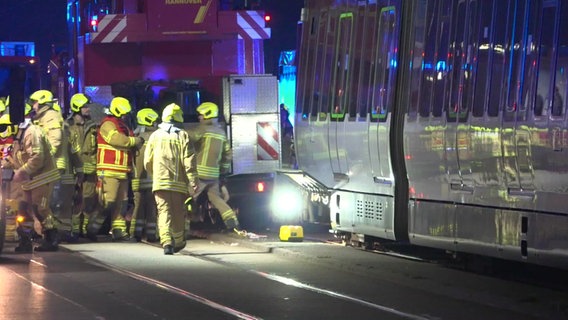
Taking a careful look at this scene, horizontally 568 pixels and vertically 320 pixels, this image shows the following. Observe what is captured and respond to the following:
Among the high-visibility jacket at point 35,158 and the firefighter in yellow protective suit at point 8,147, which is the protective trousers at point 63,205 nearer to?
the firefighter in yellow protective suit at point 8,147

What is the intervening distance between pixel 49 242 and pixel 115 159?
190 cm

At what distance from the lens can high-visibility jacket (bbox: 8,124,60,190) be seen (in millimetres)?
14883

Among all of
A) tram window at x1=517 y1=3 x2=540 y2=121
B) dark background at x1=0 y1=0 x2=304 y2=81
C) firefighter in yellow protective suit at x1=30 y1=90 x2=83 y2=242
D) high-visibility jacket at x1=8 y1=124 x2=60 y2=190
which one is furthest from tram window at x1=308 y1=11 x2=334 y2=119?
dark background at x1=0 y1=0 x2=304 y2=81

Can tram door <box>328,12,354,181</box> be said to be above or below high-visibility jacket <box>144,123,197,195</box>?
above

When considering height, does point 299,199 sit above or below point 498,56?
below

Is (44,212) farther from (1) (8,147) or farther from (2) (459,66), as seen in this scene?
(2) (459,66)

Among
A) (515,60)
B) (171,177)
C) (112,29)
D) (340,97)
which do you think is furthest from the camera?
(112,29)

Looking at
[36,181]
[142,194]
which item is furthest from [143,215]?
[36,181]

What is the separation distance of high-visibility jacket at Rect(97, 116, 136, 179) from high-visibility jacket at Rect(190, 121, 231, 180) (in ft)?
2.99

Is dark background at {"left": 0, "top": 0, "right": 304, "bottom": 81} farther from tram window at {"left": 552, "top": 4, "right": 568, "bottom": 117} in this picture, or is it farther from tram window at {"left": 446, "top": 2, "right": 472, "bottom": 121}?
tram window at {"left": 552, "top": 4, "right": 568, "bottom": 117}

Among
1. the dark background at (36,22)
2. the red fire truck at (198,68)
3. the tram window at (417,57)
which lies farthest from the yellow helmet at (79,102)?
the dark background at (36,22)

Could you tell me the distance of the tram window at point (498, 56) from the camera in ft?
35.4

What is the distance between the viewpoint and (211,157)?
656 inches

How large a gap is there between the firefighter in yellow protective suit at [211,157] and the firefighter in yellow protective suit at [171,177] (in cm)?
182
